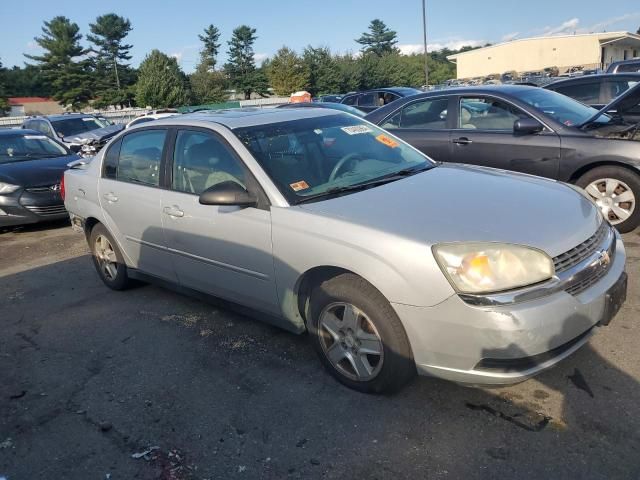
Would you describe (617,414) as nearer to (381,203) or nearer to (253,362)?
(381,203)

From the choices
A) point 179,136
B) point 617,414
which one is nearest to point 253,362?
point 179,136

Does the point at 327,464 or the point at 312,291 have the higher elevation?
the point at 312,291

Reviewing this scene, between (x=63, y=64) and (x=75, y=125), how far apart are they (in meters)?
62.8

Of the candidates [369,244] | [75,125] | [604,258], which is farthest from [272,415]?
[75,125]

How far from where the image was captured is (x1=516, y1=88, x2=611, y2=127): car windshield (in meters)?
5.80

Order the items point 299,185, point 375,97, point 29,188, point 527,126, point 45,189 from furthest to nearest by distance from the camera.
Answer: point 375,97
point 45,189
point 29,188
point 527,126
point 299,185

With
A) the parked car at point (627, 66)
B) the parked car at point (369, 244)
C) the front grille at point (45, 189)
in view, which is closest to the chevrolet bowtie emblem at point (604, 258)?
the parked car at point (369, 244)

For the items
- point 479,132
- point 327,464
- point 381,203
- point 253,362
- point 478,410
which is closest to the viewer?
point 327,464

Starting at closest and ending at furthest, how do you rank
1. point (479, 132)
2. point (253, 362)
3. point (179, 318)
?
point (253, 362), point (179, 318), point (479, 132)

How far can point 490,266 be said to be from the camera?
2.60 meters

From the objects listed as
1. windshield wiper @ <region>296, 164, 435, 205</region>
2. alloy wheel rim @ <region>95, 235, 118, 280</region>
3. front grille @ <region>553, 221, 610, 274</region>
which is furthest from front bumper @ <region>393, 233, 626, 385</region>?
alloy wheel rim @ <region>95, 235, 118, 280</region>

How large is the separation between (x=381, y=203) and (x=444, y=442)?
131 cm

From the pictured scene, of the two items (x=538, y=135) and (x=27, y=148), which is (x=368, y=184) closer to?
(x=538, y=135)

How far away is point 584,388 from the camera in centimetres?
296
